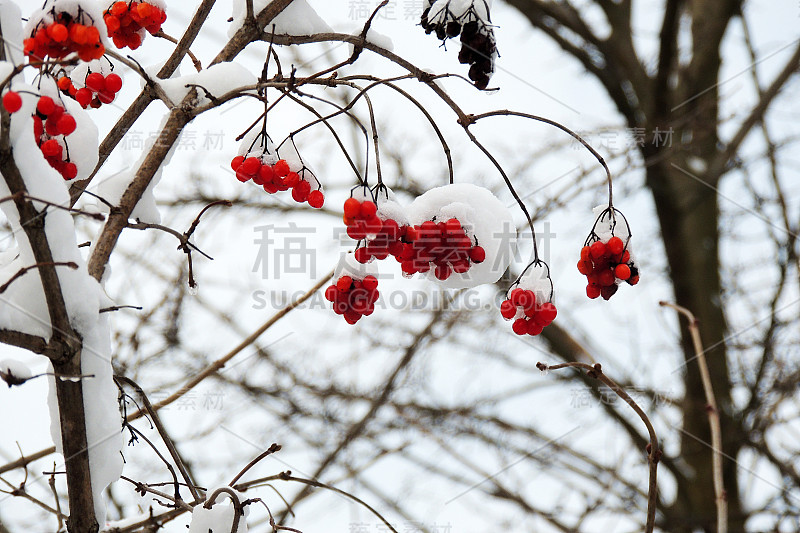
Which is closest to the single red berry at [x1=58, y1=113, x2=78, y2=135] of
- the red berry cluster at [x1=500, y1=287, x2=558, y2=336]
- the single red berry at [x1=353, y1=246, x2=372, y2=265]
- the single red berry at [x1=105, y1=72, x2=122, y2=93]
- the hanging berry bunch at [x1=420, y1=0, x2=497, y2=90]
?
the single red berry at [x1=105, y1=72, x2=122, y2=93]

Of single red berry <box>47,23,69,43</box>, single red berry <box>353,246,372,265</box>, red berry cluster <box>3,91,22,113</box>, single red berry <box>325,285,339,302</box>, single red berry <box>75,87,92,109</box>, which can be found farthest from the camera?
single red berry <box>75,87,92,109</box>

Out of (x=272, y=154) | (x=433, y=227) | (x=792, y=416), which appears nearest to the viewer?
(x=433, y=227)

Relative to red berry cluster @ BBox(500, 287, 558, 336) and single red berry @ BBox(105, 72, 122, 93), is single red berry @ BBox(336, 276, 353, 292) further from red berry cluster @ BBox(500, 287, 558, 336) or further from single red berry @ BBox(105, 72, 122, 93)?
single red berry @ BBox(105, 72, 122, 93)

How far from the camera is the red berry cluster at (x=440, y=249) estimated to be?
45.0 inches

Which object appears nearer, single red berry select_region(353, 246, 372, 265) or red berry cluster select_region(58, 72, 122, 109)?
single red berry select_region(353, 246, 372, 265)

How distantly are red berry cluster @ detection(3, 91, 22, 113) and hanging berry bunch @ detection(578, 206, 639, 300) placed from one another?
968 mm

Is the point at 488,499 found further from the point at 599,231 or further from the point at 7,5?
the point at 7,5

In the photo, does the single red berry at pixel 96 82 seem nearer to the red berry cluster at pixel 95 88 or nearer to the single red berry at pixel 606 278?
the red berry cluster at pixel 95 88

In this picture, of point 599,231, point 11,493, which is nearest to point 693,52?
point 599,231

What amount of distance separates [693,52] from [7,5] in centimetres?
516

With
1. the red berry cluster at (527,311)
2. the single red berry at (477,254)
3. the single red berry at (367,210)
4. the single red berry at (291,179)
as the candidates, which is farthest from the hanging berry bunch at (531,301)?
the single red berry at (291,179)

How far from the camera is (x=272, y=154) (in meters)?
1.37

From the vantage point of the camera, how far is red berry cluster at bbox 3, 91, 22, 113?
2.84 feet

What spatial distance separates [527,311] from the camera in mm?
1285
